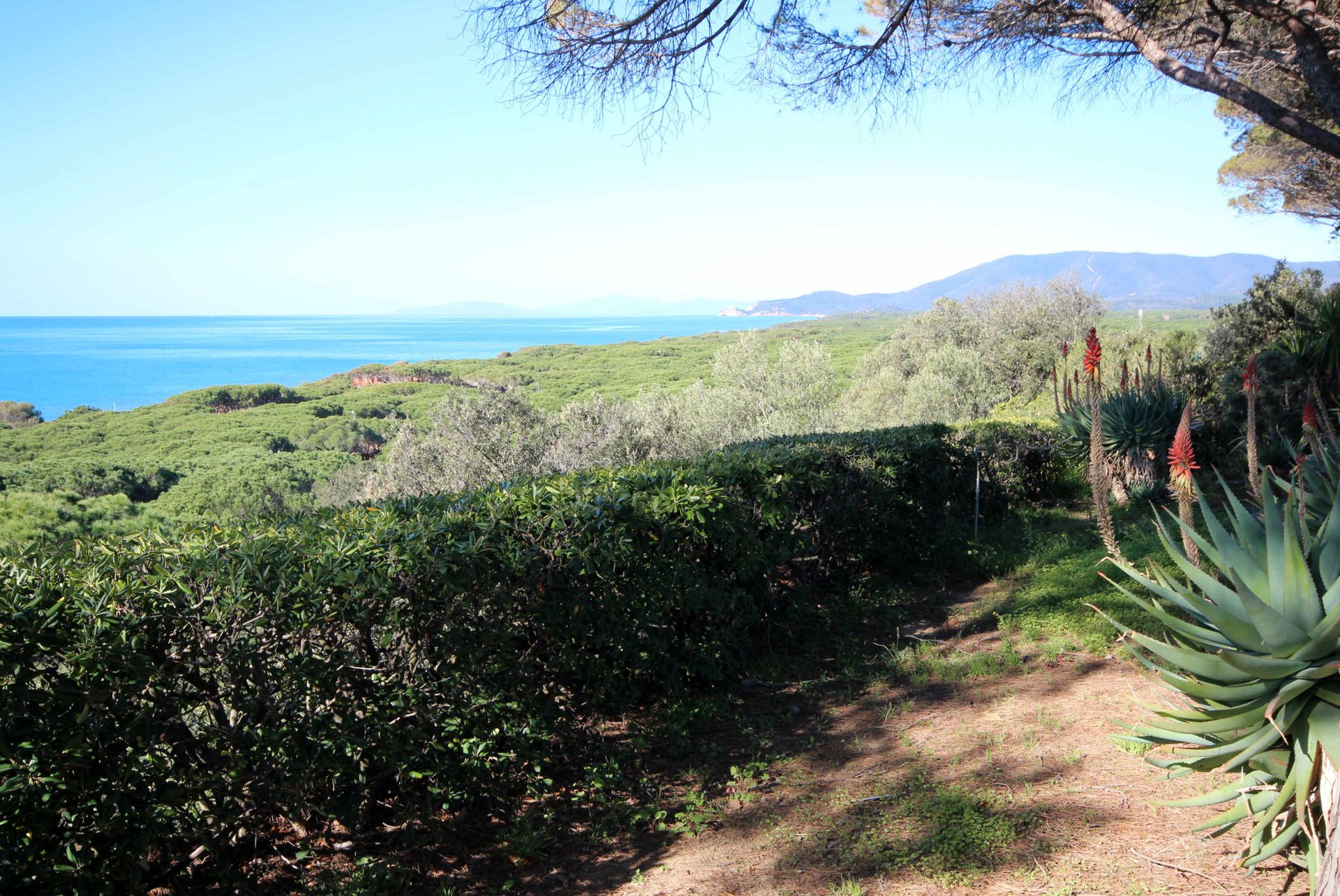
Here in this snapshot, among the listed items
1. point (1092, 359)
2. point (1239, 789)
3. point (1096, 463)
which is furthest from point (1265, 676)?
point (1092, 359)

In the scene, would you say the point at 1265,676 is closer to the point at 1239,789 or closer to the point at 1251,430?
the point at 1239,789

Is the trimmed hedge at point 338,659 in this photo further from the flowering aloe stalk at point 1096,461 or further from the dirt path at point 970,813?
the flowering aloe stalk at point 1096,461

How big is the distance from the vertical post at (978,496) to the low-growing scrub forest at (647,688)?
4.77ft

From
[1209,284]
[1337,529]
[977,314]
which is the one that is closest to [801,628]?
[1337,529]

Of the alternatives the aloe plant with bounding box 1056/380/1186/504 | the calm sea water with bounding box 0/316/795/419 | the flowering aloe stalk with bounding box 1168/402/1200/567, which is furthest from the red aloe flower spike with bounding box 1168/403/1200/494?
the calm sea water with bounding box 0/316/795/419

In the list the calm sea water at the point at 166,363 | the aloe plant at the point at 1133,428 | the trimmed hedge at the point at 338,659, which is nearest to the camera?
the trimmed hedge at the point at 338,659

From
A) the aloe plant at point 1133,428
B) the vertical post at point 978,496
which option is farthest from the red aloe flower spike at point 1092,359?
the aloe plant at point 1133,428

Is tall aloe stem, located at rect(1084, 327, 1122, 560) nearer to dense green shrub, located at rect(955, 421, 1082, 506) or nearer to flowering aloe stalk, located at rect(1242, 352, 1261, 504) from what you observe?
flowering aloe stalk, located at rect(1242, 352, 1261, 504)

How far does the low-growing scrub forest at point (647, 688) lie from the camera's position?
2328 mm

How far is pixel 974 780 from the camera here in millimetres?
3357

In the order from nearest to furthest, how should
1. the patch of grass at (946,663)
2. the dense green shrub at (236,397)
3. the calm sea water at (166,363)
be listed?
1. the patch of grass at (946,663)
2. the dense green shrub at (236,397)
3. the calm sea water at (166,363)

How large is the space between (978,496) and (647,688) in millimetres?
5096

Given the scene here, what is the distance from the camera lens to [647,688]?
4453mm

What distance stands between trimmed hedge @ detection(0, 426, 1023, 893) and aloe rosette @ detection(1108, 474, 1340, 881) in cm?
228
